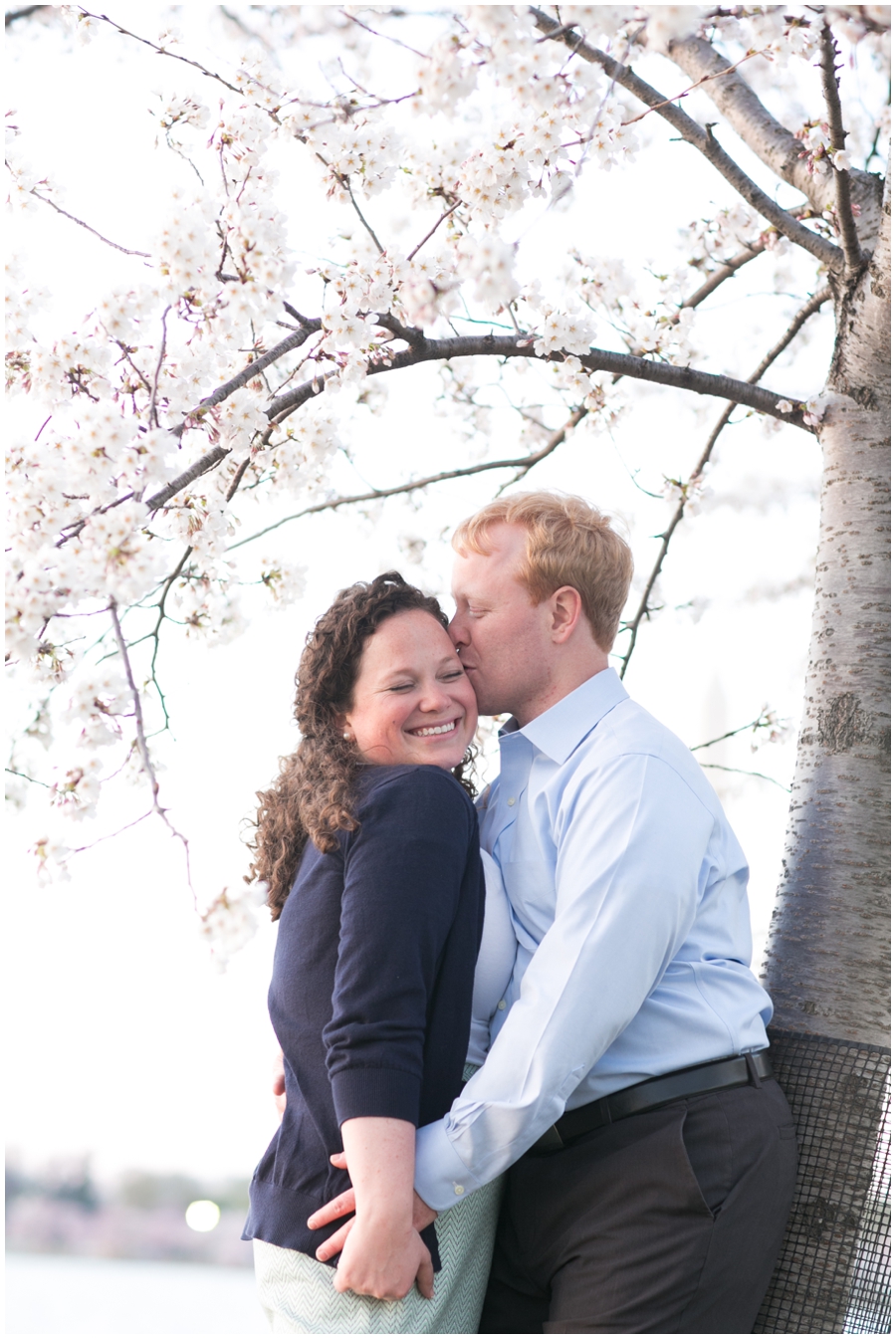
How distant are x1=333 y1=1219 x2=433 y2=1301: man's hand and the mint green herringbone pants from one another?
0.03 meters

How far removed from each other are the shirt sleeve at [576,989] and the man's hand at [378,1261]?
0.23 feet

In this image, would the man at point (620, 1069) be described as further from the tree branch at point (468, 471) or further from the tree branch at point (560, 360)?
the tree branch at point (468, 471)

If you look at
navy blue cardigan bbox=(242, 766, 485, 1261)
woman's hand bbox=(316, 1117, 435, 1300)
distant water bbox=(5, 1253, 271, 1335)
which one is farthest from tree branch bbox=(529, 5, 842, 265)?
distant water bbox=(5, 1253, 271, 1335)

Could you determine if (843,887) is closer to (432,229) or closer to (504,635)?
(504,635)

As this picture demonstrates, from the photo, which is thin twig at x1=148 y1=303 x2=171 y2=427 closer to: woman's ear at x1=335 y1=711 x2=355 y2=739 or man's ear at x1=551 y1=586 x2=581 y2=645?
woman's ear at x1=335 y1=711 x2=355 y2=739

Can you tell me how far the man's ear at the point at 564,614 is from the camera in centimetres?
180

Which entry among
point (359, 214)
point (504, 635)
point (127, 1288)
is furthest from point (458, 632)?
point (127, 1288)

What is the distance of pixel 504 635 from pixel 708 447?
52.5 inches

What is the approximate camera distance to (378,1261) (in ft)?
4.28

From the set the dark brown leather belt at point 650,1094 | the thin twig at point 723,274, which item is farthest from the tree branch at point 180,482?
the thin twig at point 723,274

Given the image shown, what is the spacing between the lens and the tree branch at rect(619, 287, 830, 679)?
2.66 metres

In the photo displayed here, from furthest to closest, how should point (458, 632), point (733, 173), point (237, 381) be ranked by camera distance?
point (733, 173) < point (458, 632) < point (237, 381)

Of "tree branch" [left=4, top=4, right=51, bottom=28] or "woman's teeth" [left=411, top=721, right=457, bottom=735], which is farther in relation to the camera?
"woman's teeth" [left=411, top=721, right=457, bottom=735]

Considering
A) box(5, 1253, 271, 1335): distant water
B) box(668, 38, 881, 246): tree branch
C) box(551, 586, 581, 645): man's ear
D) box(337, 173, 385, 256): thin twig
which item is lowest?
box(5, 1253, 271, 1335): distant water
